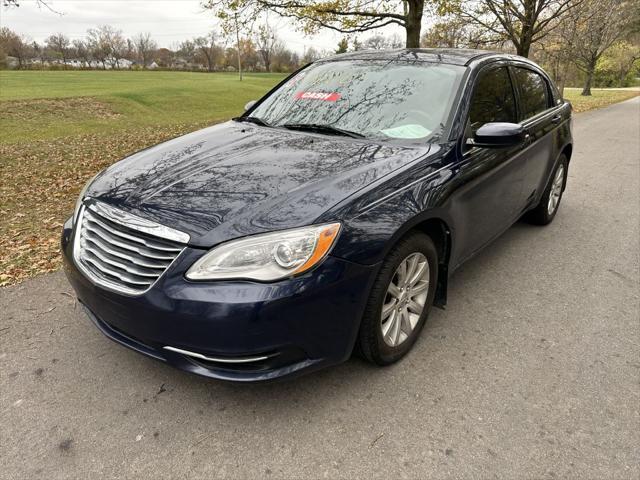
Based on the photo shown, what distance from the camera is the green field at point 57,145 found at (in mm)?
4500

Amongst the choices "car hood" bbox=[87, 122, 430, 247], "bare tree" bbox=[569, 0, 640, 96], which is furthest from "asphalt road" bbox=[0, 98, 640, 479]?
"bare tree" bbox=[569, 0, 640, 96]

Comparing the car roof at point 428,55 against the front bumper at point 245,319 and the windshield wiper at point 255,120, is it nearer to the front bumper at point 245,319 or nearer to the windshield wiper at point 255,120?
the windshield wiper at point 255,120

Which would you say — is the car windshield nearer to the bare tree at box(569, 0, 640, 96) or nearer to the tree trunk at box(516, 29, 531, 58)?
the tree trunk at box(516, 29, 531, 58)

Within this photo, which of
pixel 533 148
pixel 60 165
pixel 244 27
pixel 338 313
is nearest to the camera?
pixel 338 313

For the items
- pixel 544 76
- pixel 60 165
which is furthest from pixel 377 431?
pixel 60 165

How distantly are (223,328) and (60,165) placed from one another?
7478 millimetres

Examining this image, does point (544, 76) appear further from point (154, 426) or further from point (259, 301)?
point (154, 426)

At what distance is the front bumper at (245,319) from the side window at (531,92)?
2.65 metres

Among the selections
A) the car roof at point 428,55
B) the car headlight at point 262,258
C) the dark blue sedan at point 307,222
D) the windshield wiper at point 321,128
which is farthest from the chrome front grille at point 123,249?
the car roof at point 428,55

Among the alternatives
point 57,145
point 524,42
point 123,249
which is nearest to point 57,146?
point 57,145

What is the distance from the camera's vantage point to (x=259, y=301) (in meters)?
1.92

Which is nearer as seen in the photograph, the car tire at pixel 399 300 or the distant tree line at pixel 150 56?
the car tire at pixel 399 300

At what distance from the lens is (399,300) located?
2.58 metres

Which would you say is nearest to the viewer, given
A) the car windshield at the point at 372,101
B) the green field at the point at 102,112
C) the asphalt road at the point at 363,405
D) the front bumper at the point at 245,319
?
the front bumper at the point at 245,319
